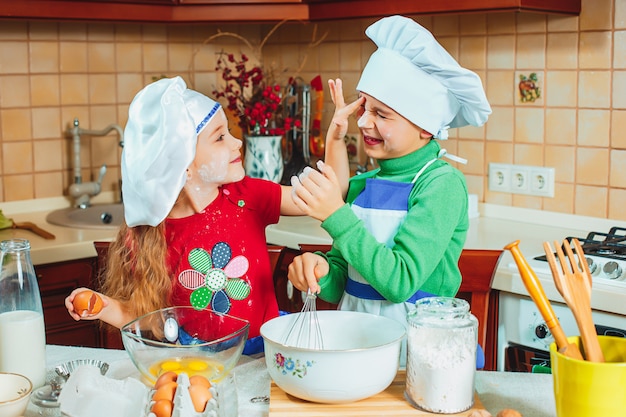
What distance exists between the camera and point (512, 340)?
6.84ft

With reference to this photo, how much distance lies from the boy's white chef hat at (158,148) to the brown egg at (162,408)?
20.0 inches

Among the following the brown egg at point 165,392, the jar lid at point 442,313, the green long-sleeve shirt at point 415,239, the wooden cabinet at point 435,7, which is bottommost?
the brown egg at point 165,392

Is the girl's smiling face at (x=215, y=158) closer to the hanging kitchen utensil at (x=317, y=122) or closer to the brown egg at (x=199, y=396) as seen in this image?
the brown egg at (x=199, y=396)

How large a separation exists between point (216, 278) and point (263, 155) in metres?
1.27

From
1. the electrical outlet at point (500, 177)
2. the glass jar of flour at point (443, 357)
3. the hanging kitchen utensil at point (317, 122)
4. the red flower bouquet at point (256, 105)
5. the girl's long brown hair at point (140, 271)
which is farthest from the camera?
the hanging kitchen utensil at point (317, 122)

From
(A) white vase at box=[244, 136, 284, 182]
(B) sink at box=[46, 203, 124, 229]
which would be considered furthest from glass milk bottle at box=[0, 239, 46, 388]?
(A) white vase at box=[244, 136, 284, 182]

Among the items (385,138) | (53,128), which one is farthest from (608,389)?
(53,128)

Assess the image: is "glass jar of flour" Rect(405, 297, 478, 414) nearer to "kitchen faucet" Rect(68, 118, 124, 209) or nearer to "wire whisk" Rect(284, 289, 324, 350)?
"wire whisk" Rect(284, 289, 324, 350)

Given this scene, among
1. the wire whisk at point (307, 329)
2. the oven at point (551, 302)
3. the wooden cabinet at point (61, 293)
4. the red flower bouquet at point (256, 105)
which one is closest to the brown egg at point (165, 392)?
the wire whisk at point (307, 329)

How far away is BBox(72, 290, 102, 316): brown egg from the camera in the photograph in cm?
132

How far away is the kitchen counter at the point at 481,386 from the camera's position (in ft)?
3.87

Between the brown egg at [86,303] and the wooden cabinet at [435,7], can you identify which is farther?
the wooden cabinet at [435,7]

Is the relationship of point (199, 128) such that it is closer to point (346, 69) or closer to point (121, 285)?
point (121, 285)

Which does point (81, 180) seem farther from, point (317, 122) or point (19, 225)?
point (317, 122)
